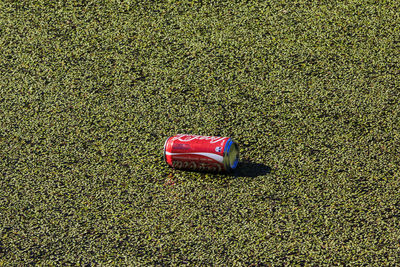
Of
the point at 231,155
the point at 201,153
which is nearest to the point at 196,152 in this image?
the point at 201,153

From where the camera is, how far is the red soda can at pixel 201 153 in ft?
7.47

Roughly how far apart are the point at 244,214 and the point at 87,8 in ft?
5.47

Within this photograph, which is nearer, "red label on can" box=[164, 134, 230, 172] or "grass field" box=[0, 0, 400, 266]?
"grass field" box=[0, 0, 400, 266]

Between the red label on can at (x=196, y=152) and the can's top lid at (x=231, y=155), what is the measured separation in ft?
0.05

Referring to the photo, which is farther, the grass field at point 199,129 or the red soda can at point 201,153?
the red soda can at point 201,153

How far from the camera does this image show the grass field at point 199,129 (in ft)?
6.86

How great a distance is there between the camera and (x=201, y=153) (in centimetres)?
229

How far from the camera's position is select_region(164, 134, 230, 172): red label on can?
2279mm

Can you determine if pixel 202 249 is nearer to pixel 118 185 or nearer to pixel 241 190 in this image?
pixel 241 190

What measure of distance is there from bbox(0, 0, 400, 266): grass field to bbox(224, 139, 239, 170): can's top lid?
0.05m

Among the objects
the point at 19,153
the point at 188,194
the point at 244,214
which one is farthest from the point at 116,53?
the point at 244,214

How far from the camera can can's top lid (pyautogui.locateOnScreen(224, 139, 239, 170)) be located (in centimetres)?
228

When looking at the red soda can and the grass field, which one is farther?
the red soda can

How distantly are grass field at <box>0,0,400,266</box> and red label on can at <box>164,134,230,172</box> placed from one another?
6 cm
